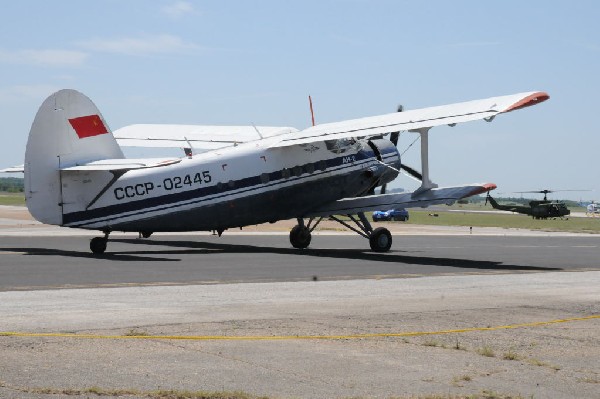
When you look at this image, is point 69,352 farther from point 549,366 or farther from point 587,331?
point 587,331

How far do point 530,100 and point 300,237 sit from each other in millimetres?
12999

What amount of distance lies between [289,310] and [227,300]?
1840 millimetres

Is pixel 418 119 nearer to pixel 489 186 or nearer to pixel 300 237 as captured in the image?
pixel 489 186

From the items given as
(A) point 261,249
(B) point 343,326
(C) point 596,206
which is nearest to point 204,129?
(A) point 261,249

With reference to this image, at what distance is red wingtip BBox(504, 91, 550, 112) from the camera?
2558 cm

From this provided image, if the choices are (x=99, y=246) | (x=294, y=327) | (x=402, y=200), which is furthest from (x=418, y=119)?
(x=294, y=327)

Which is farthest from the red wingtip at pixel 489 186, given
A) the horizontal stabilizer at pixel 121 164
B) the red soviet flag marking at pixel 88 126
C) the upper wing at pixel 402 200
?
the red soviet flag marking at pixel 88 126

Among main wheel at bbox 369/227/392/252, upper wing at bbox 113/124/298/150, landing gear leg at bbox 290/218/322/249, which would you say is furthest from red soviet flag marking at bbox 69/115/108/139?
main wheel at bbox 369/227/392/252

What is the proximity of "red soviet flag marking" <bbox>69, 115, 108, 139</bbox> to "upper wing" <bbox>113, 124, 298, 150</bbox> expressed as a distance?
8233 millimetres

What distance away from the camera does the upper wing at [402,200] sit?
30484 mm

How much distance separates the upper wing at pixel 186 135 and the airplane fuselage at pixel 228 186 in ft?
12.0

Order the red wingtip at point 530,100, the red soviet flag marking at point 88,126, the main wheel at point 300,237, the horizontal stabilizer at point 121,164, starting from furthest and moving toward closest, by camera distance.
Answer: the main wheel at point 300,237 → the red soviet flag marking at point 88,126 → the horizontal stabilizer at point 121,164 → the red wingtip at point 530,100

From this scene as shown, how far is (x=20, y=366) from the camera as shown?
10.2m

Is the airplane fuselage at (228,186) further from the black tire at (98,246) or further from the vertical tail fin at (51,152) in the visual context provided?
the black tire at (98,246)
